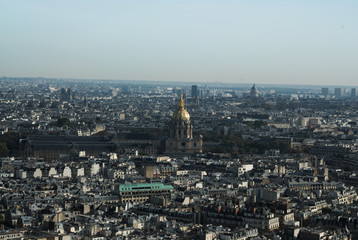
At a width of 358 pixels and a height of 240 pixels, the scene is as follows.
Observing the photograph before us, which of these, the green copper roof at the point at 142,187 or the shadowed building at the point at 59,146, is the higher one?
the green copper roof at the point at 142,187

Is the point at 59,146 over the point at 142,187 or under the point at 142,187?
under

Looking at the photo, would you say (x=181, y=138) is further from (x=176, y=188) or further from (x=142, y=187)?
(x=142, y=187)

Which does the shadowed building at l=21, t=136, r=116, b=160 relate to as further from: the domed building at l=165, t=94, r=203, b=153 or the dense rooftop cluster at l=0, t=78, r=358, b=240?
the domed building at l=165, t=94, r=203, b=153

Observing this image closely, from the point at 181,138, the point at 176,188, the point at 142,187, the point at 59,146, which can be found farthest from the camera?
the point at 181,138

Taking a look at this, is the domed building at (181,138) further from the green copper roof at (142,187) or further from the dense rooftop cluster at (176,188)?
the green copper roof at (142,187)

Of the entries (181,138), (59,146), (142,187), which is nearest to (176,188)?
(142,187)

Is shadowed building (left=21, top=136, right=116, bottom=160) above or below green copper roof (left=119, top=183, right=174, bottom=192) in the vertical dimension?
below

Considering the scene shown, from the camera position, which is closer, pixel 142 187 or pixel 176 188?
pixel 142 187

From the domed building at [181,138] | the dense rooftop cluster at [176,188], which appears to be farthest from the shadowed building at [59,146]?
the domed building at [181,138]

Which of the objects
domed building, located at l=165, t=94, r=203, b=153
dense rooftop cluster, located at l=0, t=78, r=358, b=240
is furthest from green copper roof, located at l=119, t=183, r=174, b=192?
domed building, located at l=165, t=94, r=203, b=153

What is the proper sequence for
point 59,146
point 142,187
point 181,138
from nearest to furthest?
point 142,187, point 59,146, point 181,138
